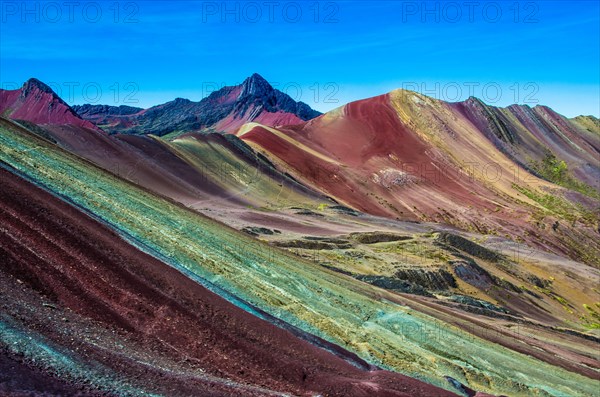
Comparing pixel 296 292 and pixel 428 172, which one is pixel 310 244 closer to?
pixel 296 292

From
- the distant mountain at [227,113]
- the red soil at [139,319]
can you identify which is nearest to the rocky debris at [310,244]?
the red soil at [139,319]

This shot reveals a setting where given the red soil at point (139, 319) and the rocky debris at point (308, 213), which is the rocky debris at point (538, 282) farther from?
the red soil at point (139, 319)

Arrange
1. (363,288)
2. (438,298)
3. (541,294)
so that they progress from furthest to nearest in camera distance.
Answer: (541,294) < (438,298) < (363,288)

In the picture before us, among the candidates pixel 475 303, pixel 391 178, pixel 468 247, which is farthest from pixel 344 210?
pixel 475 303

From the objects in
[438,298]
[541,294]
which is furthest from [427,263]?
[541,294]

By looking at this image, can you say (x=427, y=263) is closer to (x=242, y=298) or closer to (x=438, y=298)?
(x=438, y=298)
